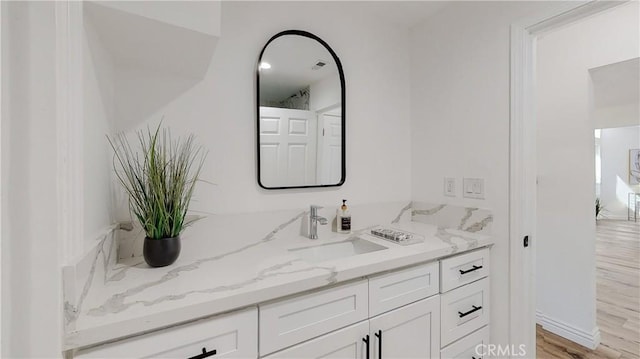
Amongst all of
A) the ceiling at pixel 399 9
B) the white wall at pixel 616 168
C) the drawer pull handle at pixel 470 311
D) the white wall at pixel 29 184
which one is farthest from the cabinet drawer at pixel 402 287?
the white wall at pixel 616 168

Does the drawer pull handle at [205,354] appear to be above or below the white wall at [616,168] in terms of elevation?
below

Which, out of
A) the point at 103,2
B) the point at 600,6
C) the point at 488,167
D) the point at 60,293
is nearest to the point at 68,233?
the point at 60,293

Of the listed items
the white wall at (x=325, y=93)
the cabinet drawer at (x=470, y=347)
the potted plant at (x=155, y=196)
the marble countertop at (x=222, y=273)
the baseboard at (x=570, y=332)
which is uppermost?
the white wall at (x=325, y=93)

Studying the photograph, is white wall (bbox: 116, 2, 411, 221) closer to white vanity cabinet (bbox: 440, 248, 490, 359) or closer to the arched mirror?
the arched mirror

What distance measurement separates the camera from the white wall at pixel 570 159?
6.31 ft

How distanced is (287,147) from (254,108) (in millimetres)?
260

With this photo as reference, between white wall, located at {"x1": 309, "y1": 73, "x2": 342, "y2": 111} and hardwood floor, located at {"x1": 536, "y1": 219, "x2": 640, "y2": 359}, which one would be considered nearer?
white wall, located at {"x1": 309, "y1": 73, "x2": 342, "y2": 111}

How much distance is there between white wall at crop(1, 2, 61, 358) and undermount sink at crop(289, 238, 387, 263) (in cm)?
89

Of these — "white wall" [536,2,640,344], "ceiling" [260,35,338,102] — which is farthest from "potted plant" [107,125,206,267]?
"white wall" [536,2,640,344]

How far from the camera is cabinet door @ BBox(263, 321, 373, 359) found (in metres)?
0.92

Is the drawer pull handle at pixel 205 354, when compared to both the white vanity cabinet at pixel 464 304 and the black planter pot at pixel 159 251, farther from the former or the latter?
the white vanity cabinet at pixel 464 304

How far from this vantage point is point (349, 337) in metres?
1.02

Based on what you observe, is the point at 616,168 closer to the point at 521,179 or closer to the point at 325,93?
the point at 521,179

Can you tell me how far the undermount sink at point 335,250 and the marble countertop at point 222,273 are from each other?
3cm
